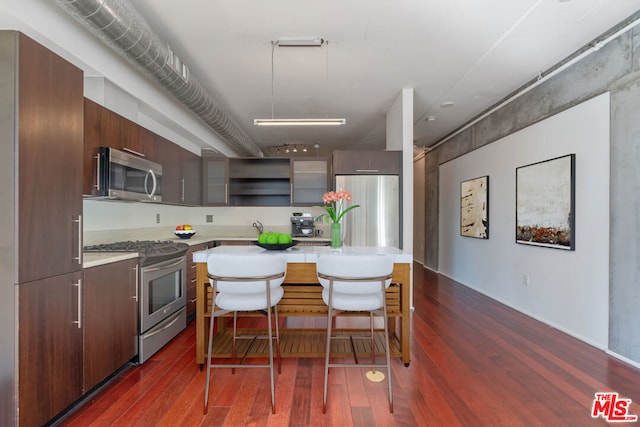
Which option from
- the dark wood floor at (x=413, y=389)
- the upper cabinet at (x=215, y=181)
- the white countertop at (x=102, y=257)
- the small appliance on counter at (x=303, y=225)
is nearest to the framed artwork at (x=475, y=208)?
the dark wood floor at (x=413, y=389)

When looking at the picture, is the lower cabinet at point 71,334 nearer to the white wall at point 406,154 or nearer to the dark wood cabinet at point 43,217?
the dark wood cabinet at point 43,217

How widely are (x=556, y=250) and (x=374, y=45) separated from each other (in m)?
2.96

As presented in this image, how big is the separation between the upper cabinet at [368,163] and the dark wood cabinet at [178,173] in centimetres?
215

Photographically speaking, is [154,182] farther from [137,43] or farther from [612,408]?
[612,408]

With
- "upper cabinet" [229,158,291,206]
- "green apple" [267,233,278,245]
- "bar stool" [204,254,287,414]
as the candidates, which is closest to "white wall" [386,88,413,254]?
"upper cabinet" [229,158,291,206]

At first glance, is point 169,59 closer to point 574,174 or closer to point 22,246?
point 22,246

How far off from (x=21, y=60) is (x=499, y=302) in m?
5.41

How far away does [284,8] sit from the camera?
8.05ft

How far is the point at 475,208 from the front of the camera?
5.04m

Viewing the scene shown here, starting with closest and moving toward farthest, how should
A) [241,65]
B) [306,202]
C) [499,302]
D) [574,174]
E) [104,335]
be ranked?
1. [104,335]
2. [574,174]
3. [241,65]
4. [499,302]
5. [306,202]

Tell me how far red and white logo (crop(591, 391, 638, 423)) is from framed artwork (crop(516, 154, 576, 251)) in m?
1.49

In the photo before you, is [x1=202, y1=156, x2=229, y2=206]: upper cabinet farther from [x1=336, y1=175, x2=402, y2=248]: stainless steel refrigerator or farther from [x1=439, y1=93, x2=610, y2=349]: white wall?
[x1=439, y1=93, x2=610, y2=349]: white wall

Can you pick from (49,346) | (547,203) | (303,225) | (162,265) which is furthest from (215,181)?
(547,203)

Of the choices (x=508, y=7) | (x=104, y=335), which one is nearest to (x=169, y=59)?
(x=104, y=335)
